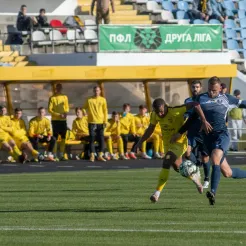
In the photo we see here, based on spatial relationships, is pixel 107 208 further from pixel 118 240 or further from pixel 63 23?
pixel 63 23

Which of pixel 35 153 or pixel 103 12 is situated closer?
pixel 35 153

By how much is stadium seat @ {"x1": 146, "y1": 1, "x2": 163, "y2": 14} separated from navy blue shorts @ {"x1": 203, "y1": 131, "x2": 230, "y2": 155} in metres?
22.8

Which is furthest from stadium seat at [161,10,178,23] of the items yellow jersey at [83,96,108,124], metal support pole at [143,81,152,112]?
yellow jersey at [83,96,108,124]

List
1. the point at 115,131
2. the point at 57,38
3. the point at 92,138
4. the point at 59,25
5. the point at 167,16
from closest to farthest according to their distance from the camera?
the point at 92,138 → the point at 115,131 → the point at 57,38 → the point at 59,25 → the point at 167,16

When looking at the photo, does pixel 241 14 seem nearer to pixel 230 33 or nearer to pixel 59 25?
pixel 230 33

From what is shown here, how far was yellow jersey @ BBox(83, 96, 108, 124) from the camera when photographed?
1129 inches

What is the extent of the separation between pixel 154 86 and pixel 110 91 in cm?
133

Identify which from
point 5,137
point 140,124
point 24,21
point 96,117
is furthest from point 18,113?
point 24,21

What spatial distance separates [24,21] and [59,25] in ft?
6.39

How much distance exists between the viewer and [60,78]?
102 ft

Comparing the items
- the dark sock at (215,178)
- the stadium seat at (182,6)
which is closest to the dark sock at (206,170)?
the dark sock at (215,178)

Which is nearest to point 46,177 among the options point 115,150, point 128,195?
point 128,195

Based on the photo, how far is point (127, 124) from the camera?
30.6 metres

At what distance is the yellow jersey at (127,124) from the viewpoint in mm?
30562
